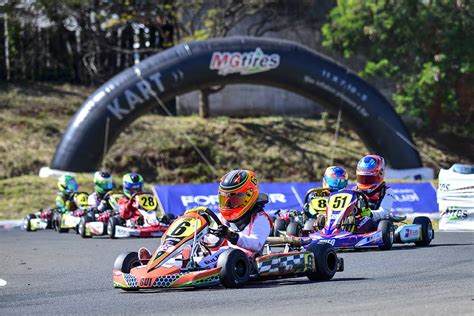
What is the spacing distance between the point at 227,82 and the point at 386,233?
40.8 feet

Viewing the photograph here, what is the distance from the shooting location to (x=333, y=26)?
1206 inches

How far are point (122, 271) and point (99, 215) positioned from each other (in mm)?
9095

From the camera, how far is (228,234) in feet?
30.1

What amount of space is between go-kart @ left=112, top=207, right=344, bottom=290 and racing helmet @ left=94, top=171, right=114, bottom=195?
32.6 feet

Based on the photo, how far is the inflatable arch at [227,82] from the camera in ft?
77.8

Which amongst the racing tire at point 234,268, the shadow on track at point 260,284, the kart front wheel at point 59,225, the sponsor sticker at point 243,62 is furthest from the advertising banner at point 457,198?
the racing tire at point 234,268

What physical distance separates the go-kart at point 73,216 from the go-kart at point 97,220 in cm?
52

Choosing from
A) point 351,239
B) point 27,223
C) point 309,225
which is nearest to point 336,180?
point 309,225

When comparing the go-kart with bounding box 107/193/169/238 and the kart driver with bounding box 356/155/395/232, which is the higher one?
the kart driver with bounding box 356/155/395/232

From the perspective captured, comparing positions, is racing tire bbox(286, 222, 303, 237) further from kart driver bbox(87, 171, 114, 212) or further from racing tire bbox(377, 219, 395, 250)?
kart driver bbox(87, 171, 114, 212)

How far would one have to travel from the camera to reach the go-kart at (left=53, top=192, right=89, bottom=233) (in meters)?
19.0

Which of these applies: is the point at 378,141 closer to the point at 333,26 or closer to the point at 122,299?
the point at 333,26

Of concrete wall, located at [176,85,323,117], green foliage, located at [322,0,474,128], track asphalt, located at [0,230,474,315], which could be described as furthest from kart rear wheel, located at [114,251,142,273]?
concrete wall, located at [176,85,323,117]

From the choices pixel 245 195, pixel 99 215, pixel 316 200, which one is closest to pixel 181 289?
pixel 245 195
